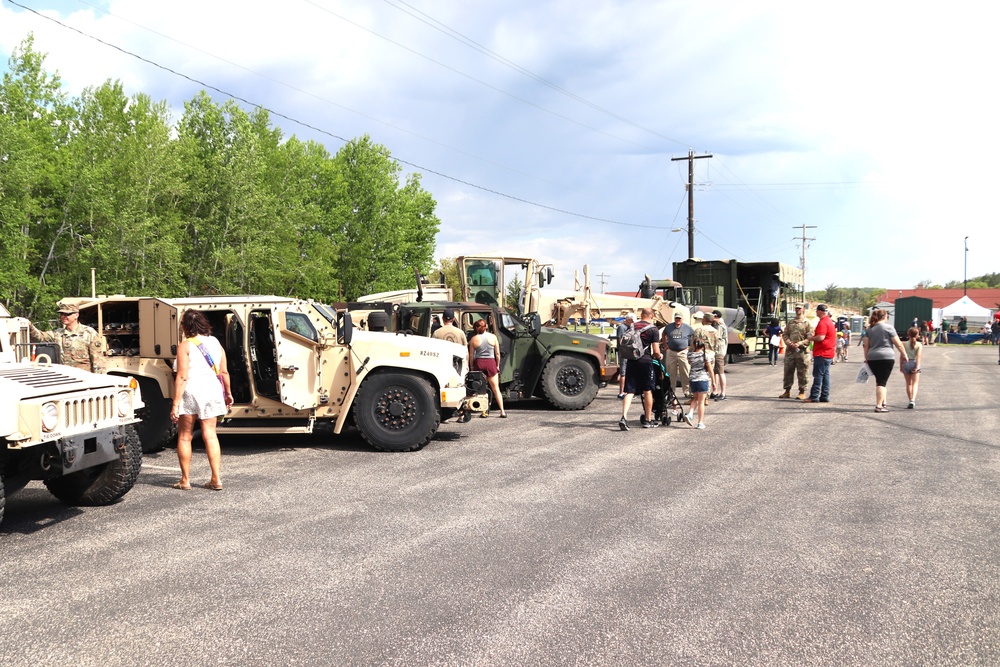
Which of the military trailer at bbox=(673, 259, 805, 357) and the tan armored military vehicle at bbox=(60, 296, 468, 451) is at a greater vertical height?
the military trailer at bbox=(673, 259, 805, 357)

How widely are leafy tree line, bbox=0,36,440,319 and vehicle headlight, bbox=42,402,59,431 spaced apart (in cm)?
2475

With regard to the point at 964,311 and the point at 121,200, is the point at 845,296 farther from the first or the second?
the point at 121,200

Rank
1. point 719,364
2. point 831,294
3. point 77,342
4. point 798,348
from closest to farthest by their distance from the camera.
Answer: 1. point 77,342
2. point 798,348
3. point 719,364
4. point 831,294

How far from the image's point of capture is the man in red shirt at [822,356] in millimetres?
14539

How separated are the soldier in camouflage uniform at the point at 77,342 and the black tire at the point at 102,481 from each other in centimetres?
289

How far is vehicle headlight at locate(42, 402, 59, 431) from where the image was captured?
5418 millimetres

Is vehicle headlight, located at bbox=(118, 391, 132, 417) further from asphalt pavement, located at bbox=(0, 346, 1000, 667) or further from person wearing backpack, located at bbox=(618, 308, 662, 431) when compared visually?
person wearing backpack, located at bbox=(618, 308, 662, 431)

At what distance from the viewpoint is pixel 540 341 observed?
13.8 m

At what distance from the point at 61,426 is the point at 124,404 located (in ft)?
2.24

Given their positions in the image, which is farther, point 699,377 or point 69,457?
point 699,377

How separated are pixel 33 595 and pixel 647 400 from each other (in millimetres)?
8444

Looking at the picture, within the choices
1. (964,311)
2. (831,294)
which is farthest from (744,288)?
(831,294)

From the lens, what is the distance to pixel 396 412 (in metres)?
9.54

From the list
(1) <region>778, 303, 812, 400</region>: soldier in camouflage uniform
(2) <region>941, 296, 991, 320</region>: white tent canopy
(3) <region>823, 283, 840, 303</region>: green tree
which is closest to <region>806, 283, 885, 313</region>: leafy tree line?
(3) <region>823, 283, 840, 303</region>: green tree
